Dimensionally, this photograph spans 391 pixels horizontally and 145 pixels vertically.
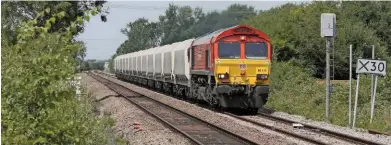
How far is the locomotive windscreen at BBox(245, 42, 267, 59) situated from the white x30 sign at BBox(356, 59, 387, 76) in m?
4.91

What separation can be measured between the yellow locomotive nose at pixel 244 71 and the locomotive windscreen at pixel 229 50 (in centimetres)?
22

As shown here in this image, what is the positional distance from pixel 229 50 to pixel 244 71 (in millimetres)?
949

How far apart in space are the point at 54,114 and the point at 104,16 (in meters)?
Answer: 29.1

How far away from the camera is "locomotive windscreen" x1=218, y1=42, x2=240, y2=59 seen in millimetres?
21312

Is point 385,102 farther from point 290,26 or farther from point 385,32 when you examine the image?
point 385,32

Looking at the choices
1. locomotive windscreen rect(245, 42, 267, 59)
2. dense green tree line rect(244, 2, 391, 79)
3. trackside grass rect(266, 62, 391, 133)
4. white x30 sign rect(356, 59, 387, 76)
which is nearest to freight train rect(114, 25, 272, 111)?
locomotive windscreen rect(245, 42, 267, 59)

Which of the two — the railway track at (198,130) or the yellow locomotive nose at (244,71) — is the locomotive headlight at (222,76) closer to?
the yellow locomotive nose at (244,71)

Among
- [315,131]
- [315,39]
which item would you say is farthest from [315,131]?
[315,39]

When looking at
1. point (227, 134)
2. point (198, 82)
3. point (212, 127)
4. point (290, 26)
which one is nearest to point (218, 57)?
point (198, 82)

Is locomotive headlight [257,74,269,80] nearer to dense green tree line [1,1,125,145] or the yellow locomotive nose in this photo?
the yellow locomotive nose

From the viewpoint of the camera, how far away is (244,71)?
69.7 feet

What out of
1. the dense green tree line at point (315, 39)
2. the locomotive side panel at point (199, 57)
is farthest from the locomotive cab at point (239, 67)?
the dense green tree line at point (315, 39)

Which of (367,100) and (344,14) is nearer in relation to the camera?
(367,100)

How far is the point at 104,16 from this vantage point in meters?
35.2
